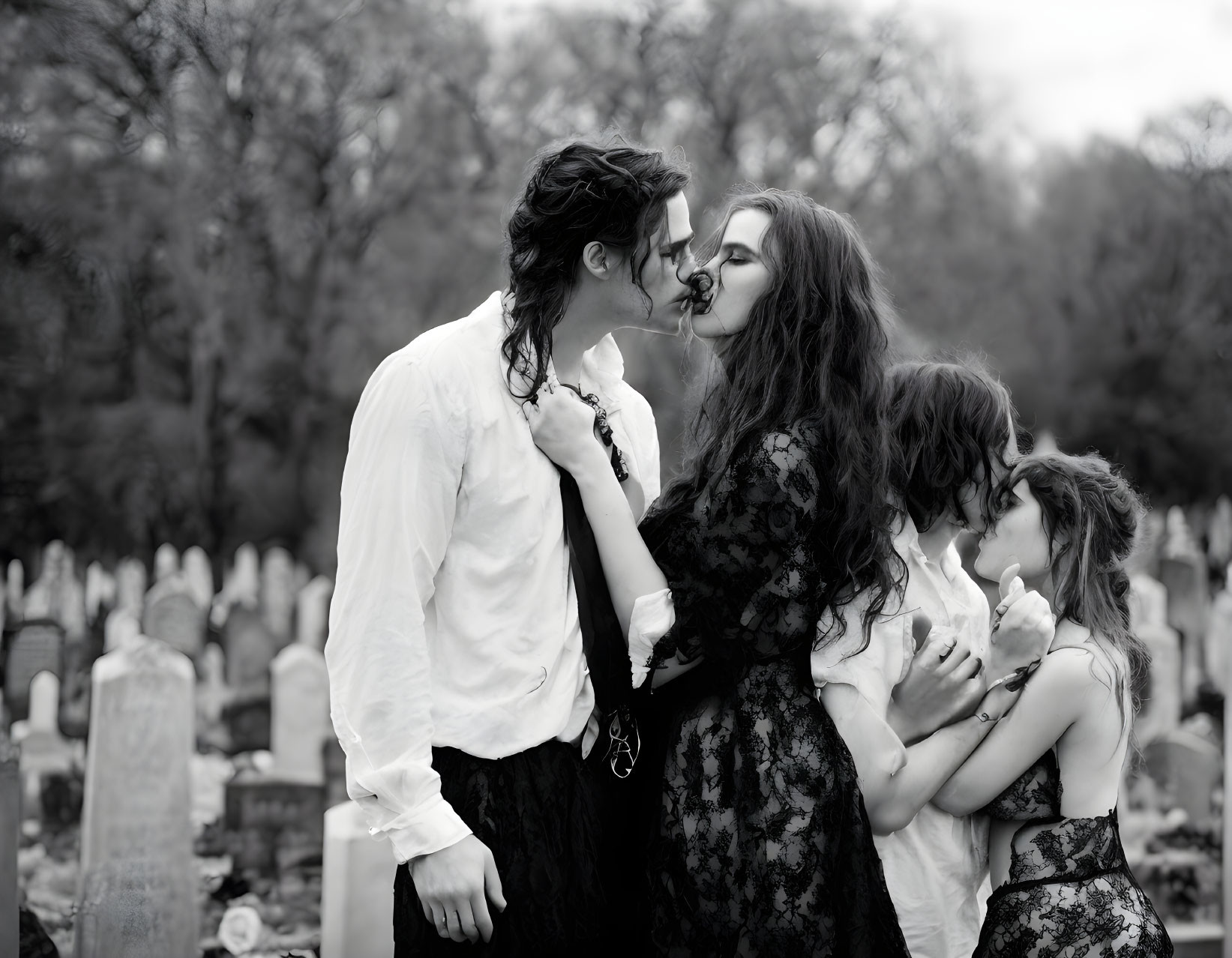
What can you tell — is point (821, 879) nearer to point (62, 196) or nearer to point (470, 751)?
point (470, 751)

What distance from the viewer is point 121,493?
14.6 m

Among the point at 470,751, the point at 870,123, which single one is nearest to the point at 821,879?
the point at 470,751

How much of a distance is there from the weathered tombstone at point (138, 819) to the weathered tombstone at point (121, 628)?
4.43 m

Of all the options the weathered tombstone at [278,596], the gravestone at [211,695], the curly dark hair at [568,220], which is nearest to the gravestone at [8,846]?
the curly dark hair at [568,220]

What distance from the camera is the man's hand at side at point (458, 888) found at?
6.48ft

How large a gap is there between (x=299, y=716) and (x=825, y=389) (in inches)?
191

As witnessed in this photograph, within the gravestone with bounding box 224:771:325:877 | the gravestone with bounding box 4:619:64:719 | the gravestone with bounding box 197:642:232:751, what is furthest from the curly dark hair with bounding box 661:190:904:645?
the gravestone with bounding box 4:619:64:719

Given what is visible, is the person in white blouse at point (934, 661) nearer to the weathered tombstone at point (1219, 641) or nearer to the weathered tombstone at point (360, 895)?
the weathered tombstone at point (360, 895)

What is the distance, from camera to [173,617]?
7.68 meters

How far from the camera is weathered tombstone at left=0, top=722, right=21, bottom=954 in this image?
10.9 ft

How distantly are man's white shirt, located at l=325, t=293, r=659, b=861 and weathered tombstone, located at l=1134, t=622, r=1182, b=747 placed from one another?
6108 mm

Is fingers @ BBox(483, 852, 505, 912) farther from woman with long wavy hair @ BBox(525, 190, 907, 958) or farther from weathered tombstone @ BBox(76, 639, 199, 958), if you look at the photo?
weathered tombstone @ BBox(76, 639, 199, 958)

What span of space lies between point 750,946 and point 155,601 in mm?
6296

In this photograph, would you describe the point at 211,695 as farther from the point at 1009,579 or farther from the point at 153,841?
the point at 1009,579
